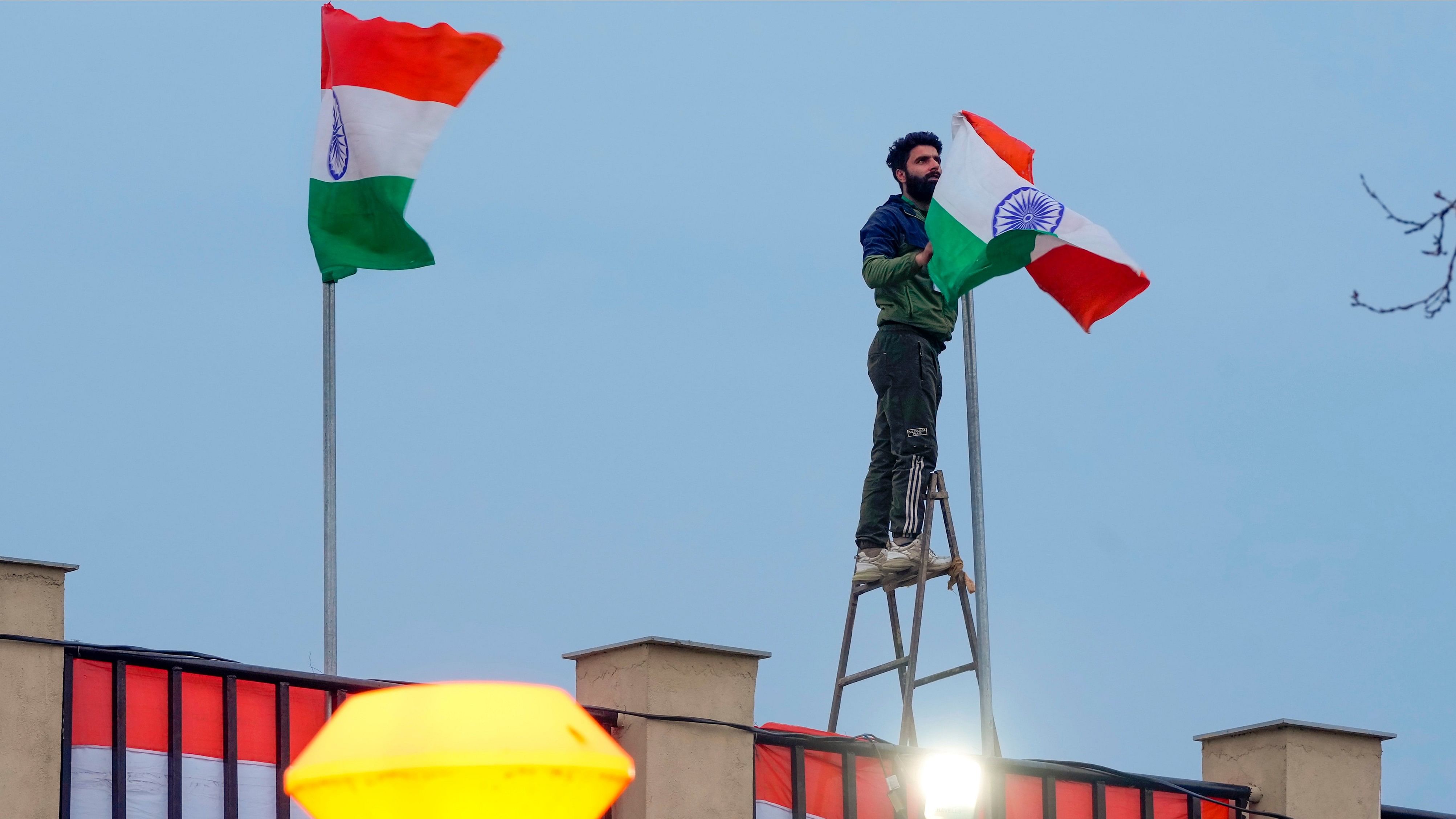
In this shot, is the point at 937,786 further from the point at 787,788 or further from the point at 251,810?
the point at 251,810

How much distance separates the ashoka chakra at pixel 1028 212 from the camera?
8.96m

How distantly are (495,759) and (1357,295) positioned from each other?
129 inches

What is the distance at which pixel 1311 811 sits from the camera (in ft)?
27.6

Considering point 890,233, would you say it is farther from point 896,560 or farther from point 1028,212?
point 896,560

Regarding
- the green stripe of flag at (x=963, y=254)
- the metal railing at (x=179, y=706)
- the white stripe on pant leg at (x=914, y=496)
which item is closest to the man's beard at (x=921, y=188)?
the green stripe of flag at (x=963, y=254)

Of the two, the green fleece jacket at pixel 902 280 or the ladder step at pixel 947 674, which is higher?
the green fleece jacket at pixel 902 280

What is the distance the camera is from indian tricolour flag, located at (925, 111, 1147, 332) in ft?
29.0

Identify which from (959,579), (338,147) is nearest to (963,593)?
(959,579)

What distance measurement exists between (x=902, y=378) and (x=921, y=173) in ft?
3.52

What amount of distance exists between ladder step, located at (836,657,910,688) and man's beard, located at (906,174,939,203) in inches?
88.7

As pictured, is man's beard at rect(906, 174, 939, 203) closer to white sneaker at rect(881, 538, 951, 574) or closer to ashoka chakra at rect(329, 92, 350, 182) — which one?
white sneaker at rect(881, 538, 951, 574)

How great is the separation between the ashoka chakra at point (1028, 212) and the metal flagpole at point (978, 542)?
41cm

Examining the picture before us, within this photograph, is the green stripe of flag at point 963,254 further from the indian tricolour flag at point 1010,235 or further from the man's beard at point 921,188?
the man's beard at point 921,188

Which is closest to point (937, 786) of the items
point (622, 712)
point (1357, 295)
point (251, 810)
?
point (622, 712)
